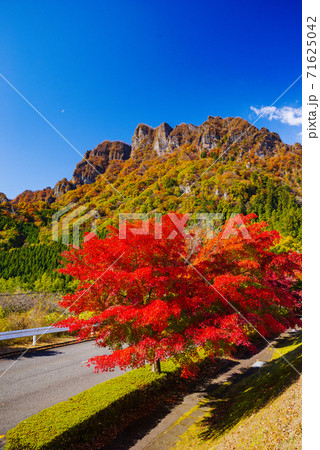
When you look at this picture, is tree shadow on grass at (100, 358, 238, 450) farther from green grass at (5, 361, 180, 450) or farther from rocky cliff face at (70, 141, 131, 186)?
rocky cliff face at (70, 141, 131, 186)

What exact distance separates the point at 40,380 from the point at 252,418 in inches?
220

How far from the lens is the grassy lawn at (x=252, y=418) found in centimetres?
332

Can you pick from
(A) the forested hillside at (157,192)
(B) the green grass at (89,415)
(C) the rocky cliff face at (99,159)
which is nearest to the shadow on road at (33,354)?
(B) the green grass at (89,415)

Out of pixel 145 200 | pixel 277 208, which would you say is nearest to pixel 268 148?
pixel 277 208

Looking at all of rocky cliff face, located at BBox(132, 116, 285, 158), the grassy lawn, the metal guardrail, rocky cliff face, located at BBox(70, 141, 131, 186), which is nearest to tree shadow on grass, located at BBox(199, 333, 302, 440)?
the grassy lawn

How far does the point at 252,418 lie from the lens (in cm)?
434

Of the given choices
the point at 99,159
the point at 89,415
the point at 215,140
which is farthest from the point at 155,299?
the point at 215,140

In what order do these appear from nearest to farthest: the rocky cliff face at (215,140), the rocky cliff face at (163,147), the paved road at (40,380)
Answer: the paved road at (40,380) → the rocky cliff face at (163,147) → the rocky cliff face at (215,140)

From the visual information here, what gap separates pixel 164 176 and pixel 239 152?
1597 centimetres

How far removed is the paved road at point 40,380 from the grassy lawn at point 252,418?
10.1 ft

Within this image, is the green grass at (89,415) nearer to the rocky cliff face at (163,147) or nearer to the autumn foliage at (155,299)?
the autumn foliage at (155,299)
